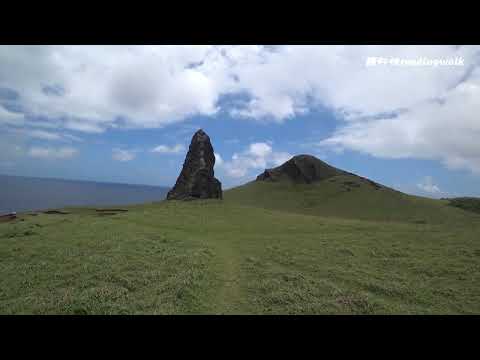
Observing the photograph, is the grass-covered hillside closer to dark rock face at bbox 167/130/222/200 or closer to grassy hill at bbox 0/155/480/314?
grassy hill at bbox 0/155/480/314

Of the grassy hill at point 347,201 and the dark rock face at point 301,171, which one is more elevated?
the dark rock face at point 301,171

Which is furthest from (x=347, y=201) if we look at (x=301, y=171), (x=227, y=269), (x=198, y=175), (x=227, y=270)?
(x=227, y=270)

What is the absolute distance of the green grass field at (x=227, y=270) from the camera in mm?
12492

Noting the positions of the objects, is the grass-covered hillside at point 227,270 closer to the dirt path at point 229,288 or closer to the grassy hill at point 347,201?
the dirt path at point 229,288

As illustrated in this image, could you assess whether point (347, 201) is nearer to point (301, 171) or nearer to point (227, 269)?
point (301, 171)

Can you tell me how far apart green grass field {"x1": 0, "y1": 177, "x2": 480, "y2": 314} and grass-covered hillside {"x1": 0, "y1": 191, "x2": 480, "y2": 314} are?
75mm

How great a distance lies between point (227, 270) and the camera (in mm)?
17766

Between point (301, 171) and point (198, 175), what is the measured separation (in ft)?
219

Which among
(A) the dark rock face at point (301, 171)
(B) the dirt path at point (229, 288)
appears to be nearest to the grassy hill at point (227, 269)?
(B) the dirt path at point (229, 288)

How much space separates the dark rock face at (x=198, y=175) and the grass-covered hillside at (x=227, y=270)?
28652mm

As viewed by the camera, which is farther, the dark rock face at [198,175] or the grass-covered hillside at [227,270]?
the dark rock face at [198,175]
